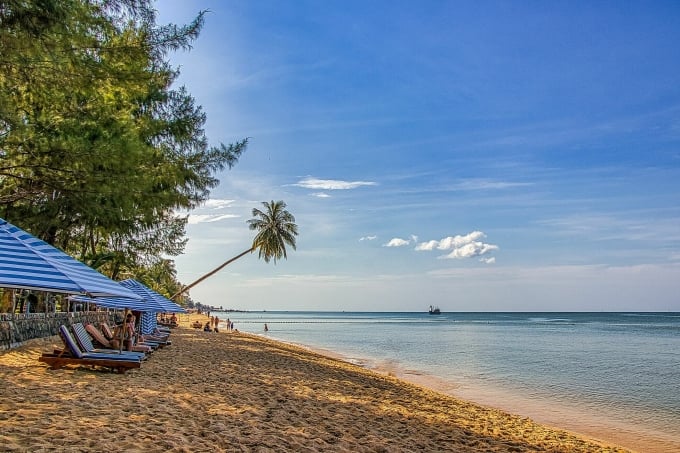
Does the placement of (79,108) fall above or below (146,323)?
above

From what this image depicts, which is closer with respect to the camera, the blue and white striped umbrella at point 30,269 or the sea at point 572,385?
the blue and white striped umbrella at point 30,269

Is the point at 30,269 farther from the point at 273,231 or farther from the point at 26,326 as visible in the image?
the point at 273,231

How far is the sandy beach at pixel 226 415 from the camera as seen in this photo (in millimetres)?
5348

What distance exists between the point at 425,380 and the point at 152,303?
37.1ft

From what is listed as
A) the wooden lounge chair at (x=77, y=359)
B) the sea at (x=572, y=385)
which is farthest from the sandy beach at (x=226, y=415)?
the sea at (x=572, y=385)

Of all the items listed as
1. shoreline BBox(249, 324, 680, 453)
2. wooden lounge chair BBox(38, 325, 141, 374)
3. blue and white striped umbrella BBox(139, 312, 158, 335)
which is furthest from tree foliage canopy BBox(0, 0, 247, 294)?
shoreline BBox(249, 324, 680, 453)

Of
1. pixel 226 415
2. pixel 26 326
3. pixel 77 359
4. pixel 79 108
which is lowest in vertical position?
pixel 226 415

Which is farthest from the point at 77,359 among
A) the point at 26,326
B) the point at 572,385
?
the point at 572,385

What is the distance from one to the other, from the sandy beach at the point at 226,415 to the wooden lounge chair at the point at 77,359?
153mm

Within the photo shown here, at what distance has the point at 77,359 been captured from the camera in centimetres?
914

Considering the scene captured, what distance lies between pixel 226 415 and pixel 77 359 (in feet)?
12.7

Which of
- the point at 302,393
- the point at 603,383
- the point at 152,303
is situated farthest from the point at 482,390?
the point at 152,303

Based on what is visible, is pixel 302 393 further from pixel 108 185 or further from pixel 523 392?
pixel 523 392

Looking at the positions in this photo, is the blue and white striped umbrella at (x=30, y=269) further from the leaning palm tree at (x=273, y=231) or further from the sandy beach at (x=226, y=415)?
the leaning palm tree at (x=273, y=231)
